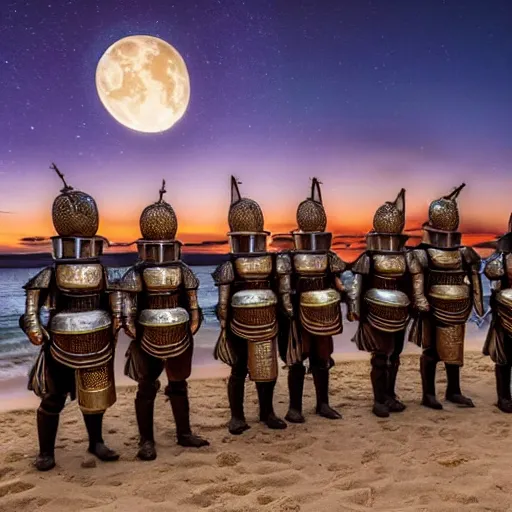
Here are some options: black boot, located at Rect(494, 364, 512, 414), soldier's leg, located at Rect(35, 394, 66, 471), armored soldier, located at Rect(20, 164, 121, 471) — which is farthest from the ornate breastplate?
black boot, located at Rect(494, 364, 512, 414)

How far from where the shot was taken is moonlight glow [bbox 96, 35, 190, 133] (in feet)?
24.1

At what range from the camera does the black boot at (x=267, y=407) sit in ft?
15.3

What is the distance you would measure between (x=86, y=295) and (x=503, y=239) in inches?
151

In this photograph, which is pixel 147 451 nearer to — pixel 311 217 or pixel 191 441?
pixel 191 441

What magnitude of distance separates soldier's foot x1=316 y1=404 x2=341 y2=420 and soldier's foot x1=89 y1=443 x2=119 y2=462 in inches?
77.3

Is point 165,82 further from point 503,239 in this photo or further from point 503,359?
point 503,359

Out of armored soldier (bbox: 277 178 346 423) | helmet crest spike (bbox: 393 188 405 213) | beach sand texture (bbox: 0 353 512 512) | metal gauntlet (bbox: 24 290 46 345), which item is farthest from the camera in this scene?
helmet crest spike (bbox: 393 188 405 213)

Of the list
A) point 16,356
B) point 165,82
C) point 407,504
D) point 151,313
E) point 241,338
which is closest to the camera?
point 407,504

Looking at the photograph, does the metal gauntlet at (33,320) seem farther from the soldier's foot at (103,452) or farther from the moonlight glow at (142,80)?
the moonlight glow at (142,80)

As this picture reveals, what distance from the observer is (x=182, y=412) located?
4.24 meters

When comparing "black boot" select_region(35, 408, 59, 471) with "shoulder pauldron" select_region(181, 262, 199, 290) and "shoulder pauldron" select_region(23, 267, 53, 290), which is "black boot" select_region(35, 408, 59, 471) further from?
"shoulder pauldron" select_region(181, 262, 199, 290)

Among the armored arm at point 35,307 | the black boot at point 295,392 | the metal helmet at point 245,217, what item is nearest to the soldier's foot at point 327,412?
the black boot at point 295,392

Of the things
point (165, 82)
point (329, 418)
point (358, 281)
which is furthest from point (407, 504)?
point (165, 82)

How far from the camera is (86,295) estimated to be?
149 inches
